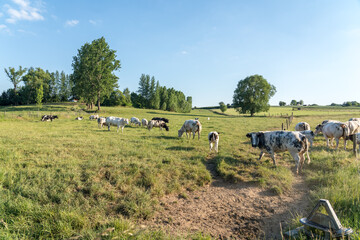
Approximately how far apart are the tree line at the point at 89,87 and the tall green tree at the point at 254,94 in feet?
118

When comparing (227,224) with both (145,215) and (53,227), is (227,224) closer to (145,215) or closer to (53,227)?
(145,215)

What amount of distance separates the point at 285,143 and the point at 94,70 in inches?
1855

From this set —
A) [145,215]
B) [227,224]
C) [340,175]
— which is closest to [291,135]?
[340,175]

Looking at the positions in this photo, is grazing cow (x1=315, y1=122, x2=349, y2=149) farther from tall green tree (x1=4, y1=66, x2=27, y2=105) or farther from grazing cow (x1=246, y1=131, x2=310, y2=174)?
tall green tree (x1=4, y1=66, x2=27, y2=105)

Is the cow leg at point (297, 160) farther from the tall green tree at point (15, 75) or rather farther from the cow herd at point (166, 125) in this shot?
the tall green tree at point (15, 75)

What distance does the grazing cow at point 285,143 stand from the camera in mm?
7938

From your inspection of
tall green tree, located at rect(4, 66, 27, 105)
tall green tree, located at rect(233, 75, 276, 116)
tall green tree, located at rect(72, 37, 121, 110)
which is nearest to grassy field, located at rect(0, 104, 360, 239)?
tall green tree, located at rect(72, 37, 121, 110)

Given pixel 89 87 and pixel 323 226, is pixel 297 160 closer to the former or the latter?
pixel 323 226

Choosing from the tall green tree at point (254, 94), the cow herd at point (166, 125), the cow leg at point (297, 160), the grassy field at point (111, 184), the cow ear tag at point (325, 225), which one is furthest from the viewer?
the tall green tree at point (254, 94)

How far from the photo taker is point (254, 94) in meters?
57.8

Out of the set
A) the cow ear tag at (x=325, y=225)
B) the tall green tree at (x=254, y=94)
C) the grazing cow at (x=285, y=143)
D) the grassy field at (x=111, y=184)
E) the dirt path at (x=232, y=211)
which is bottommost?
the dirt path at (x=232, y=211)

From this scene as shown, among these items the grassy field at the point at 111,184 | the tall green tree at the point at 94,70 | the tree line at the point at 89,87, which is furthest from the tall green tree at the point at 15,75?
the grassy field at the point at 111,184

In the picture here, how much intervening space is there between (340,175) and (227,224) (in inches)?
202

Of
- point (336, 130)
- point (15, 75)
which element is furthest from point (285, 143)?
point (15, 75)
